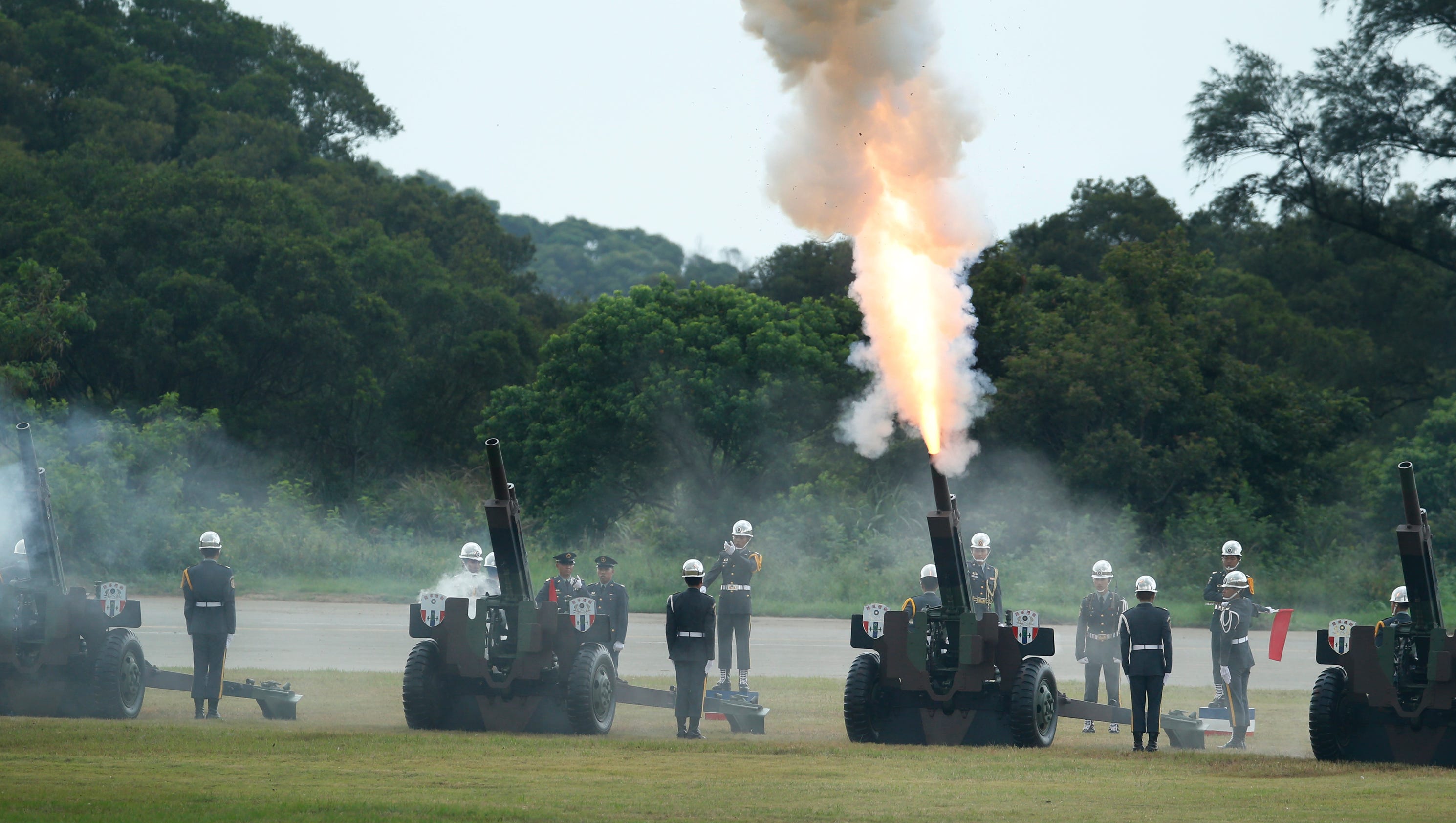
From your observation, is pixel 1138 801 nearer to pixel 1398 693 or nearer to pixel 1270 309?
pixel 1398 693

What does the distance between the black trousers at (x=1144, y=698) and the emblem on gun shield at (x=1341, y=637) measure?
1.65m

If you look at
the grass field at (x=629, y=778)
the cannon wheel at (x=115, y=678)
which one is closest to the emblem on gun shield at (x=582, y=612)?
the grass field at (x=629, y=778)

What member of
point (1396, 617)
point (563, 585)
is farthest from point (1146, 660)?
point (563, 585)

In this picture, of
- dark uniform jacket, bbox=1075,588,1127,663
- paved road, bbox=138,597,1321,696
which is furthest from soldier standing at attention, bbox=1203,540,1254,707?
paved road, bbox=138,597,1321,696

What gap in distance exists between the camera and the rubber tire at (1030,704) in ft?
50.2

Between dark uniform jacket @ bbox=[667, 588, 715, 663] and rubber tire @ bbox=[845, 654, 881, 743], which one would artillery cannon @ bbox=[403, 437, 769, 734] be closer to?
dark uniform jacket @ bbox=[667, 588, 715, 663]

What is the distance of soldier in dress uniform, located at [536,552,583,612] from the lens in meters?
17.3

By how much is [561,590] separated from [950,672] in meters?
4.63

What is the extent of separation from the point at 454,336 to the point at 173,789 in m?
46.5

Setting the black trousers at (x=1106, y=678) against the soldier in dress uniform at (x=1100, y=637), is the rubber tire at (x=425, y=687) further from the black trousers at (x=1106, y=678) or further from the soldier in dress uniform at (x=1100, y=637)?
the black trousers at (x=1106, y=678)

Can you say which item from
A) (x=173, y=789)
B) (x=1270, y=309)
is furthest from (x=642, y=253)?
(x=173, y=789)

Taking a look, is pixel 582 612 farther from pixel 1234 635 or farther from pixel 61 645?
pixel 1234 635

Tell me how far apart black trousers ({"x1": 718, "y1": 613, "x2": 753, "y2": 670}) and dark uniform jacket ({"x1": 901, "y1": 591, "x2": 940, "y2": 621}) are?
3.11m

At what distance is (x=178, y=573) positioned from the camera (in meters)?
37.9
